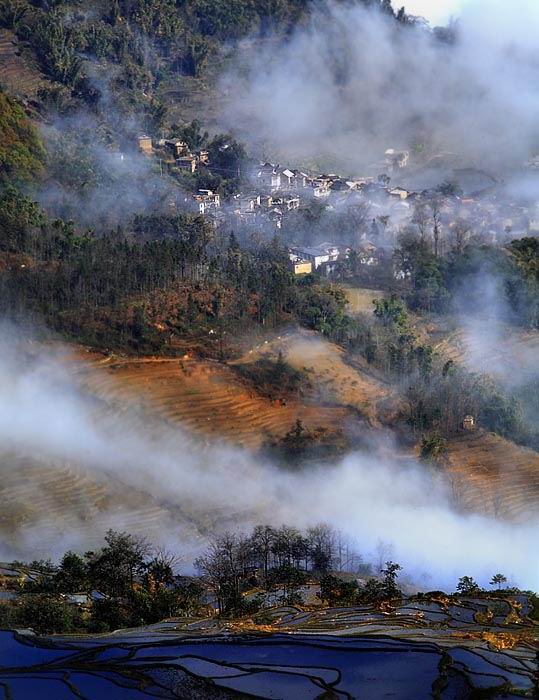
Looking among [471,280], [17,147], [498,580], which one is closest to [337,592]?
[498,580]

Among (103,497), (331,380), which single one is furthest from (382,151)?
(103,497)

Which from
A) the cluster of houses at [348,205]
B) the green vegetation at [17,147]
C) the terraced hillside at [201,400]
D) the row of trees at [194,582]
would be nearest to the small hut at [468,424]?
the terraced hillside at [201,400]

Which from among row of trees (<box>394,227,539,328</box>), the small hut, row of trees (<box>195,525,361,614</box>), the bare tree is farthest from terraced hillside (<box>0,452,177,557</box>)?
the bare tree

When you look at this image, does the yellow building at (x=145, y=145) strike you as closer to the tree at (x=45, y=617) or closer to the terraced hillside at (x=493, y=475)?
the terraced hillside at (x=493, y=475)

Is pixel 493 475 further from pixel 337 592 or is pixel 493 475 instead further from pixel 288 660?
pixel 288 660

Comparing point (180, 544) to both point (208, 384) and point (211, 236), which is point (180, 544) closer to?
point (208, 384)
